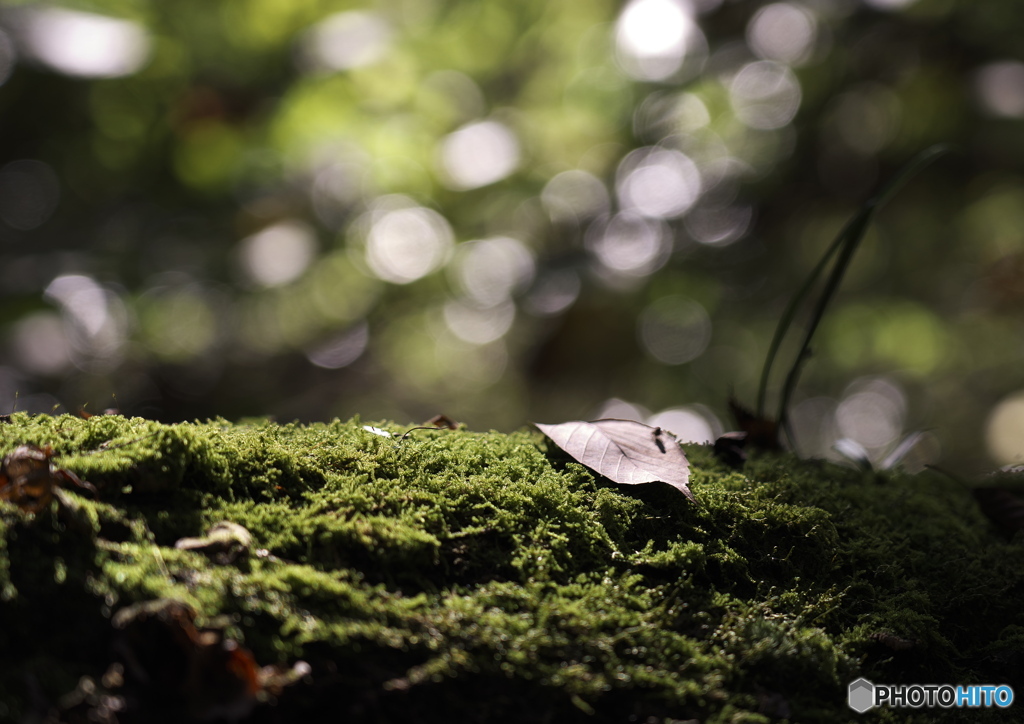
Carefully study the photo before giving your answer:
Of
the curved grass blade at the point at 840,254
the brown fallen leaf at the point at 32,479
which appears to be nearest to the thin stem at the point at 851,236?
the curved grass blade at the point at 840,254

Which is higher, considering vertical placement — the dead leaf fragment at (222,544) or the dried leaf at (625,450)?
the dried leaf at (625,450)

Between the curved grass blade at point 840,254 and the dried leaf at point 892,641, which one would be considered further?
the curved grass blade at point 840,254

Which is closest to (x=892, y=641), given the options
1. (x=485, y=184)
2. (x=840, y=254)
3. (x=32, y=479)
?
(x=840, y=254)

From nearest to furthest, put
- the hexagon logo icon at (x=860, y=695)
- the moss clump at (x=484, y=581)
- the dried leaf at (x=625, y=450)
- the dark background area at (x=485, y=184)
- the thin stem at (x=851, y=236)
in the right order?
the moss clump at (x=484, y=581)
the hexagon logo icon at (x=860, y=695)
the dried leaf at (x=625, y=450)
the thin stem at (x=851, y=236)
the dark background area at (x=485, y=184)

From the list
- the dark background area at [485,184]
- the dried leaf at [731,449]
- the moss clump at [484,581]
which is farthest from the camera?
the dark background area at [485,184]

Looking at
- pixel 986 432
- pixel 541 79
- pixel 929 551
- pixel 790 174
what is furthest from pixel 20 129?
pixel 986 432

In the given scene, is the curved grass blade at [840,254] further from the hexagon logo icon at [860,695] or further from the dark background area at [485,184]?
the dark background area at [485,184]

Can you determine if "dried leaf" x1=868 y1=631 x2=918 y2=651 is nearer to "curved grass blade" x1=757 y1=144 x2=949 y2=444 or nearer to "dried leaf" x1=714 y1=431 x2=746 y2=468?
"dried leaf" x1=714 y1=431 x2=746 y2=468
